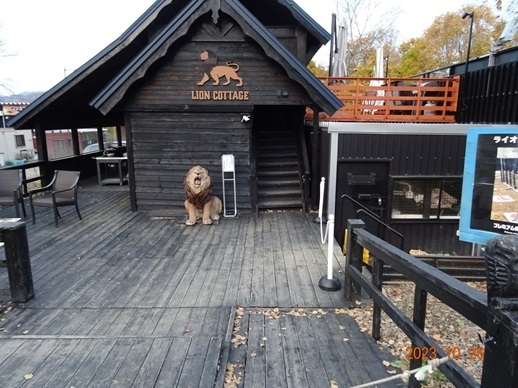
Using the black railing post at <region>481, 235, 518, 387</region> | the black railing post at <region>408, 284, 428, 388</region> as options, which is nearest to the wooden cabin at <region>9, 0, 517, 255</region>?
the black railing post at <region>408, 284, 428, 388</region>

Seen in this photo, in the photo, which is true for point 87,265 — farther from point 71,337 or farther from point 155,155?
point 155,155

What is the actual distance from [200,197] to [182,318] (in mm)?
3314

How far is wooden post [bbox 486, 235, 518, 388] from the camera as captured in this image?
4.29 feet

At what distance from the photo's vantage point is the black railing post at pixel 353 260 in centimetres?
349

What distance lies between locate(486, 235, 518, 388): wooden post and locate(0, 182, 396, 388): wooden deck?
1.29 m

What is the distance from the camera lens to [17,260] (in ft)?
11.4

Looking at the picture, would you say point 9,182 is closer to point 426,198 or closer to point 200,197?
point 200,197

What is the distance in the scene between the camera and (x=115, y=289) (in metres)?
3.98

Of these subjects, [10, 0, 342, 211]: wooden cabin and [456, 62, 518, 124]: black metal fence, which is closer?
[10, 0, 342, 211]: wooden cabin

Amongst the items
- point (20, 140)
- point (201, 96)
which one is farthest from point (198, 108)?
point (20, 140)

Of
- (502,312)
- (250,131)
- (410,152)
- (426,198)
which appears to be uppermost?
(250,131)

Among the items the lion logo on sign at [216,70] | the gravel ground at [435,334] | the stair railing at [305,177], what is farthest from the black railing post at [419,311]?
the lion logo on sign at [216,70]

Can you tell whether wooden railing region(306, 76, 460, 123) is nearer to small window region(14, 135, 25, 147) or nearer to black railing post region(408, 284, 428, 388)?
black railing post region(408, 284, 428, 388)

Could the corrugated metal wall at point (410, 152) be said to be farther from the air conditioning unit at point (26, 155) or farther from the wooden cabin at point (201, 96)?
the air conditioning unit at point (26, 155)
